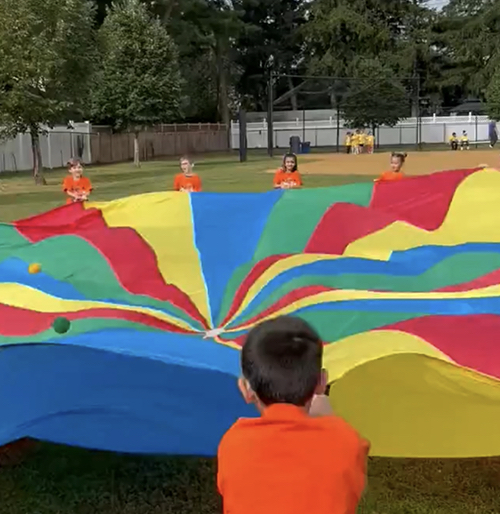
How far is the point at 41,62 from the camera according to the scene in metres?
16.9

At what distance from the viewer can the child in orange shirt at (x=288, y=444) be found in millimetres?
1582

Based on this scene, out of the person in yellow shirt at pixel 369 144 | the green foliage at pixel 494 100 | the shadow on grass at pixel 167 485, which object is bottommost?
the shadow on grass at pixel 167 485

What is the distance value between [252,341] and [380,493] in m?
1.94

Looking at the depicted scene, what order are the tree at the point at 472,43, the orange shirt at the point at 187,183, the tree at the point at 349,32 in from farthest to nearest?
the tree at the point at 349,32 → the tree at the point at 472,43 → the orange shirt at the point at 187,183

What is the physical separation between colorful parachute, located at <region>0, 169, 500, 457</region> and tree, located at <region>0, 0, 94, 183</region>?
12.7 metres

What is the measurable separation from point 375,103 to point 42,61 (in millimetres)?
20389

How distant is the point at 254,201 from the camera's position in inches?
182

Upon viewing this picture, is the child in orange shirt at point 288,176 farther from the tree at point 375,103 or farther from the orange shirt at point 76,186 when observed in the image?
the tree at point 375,103

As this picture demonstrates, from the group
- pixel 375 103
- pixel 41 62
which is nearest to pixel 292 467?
pixel 41 62

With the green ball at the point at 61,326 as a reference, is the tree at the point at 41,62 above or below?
above

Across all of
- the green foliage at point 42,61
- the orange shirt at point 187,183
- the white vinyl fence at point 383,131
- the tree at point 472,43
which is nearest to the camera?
the orange shirt at point 187,183

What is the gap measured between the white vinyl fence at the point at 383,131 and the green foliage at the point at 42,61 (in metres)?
20.7

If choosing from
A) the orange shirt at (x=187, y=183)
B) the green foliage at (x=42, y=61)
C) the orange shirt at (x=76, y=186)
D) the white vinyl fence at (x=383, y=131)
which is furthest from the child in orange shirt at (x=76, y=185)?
the white vinyl fence at (x=383, y=131)

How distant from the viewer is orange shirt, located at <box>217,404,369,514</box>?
62.4 inches
